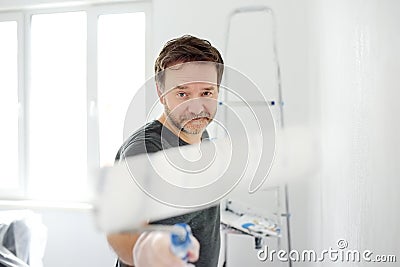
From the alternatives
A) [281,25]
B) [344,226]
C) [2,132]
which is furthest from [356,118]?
[2,132]

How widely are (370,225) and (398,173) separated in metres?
0.14

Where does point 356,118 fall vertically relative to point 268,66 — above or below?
below

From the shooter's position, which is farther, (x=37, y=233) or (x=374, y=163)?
(x=37, y=233)

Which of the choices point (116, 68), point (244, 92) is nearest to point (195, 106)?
point (244, 92)

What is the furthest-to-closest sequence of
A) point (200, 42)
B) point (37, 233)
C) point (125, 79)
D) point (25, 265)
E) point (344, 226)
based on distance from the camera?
point (125, 79) → point (37, 233) → point (25, 265) → point (344, 226) → point (200, 42)

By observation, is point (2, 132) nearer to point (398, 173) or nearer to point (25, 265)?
point (25, 265)

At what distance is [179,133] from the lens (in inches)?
36.3

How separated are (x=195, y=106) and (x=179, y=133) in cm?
6

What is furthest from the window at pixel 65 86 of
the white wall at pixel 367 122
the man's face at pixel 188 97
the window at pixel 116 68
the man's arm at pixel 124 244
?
the man's arm at pixel 124 244

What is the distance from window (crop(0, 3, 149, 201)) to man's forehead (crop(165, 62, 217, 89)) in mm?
1298

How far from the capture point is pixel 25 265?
1.81m

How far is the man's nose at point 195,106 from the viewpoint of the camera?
0.93m

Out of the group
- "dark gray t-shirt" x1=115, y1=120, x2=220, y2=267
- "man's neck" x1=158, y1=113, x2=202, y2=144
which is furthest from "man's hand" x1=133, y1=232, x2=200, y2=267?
"man's neck" x1=158, y1=113, x2=202, y2=144

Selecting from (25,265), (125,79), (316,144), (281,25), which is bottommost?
(25,265)
